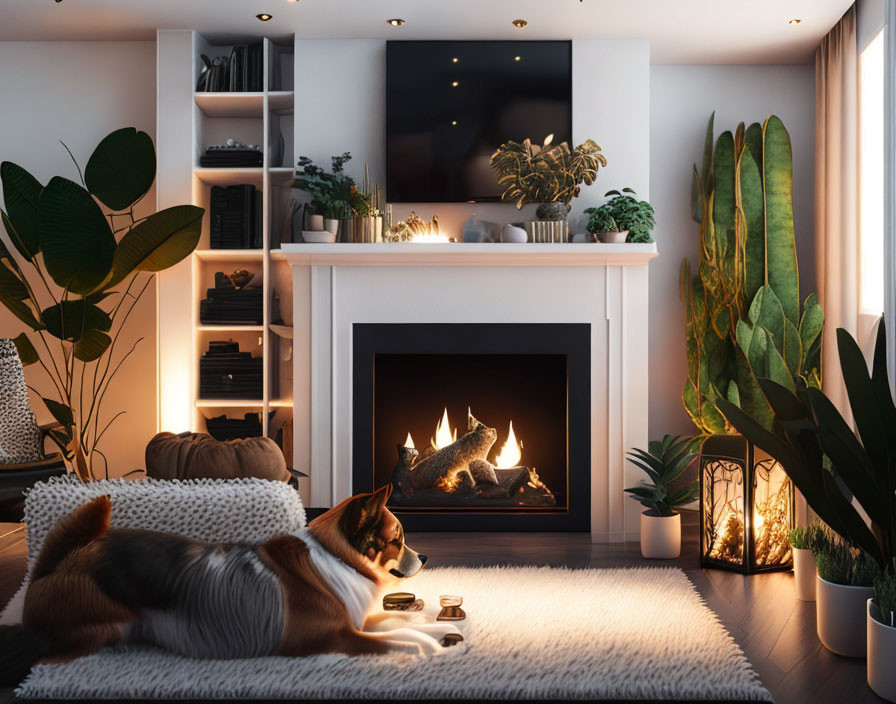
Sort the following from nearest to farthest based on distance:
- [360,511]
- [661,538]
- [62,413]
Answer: [360,511]
[661,538]
[62,413]

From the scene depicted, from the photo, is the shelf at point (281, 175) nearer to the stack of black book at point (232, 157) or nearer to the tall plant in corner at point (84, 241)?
the stack of black book at point (232, 157)

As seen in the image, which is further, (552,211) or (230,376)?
(230,376)

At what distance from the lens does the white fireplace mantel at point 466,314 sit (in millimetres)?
3516

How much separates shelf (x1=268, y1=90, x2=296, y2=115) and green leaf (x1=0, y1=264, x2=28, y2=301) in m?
1.39

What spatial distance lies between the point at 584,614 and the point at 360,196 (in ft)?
6.83

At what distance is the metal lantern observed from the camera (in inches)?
115

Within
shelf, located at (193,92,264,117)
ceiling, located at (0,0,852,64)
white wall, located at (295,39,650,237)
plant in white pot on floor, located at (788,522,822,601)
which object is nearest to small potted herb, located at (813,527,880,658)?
plant in white pot on floor, located at (788,522,822,601)

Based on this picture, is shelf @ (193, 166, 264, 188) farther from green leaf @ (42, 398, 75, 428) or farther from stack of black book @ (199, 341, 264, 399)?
green leaf @ (42, 398, 75, 428)

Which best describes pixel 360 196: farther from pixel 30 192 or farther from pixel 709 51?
pixel 709 51

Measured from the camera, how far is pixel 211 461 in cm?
208

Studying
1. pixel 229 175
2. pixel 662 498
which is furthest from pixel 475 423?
pixel 229 175

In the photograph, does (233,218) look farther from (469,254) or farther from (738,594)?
(738,594)

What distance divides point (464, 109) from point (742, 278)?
152 centimetres

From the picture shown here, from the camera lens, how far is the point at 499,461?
3.82m
